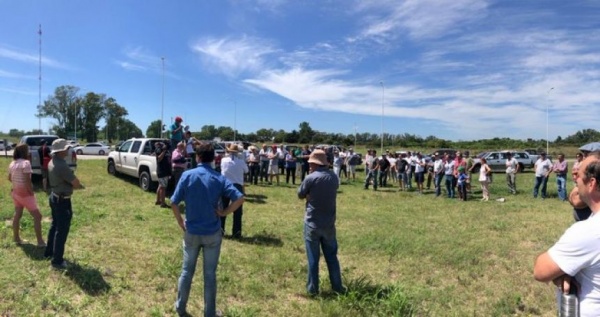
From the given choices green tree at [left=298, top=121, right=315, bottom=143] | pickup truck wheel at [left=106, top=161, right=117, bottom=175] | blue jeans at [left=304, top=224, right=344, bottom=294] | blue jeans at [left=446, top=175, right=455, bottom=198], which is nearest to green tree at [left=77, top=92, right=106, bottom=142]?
green tree at [left=298, top=121, right=315, bottom=143]

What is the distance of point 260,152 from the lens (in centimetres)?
1861

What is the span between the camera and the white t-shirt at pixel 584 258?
Answer: 2008 mm

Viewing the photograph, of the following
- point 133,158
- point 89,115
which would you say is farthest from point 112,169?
point 89,115

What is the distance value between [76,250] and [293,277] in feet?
11.2

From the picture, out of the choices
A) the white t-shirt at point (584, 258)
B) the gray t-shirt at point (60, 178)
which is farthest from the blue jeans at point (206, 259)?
the white t-shirt at point (584, 258)

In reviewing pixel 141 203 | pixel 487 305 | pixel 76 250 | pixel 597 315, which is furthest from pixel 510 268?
pixel 141 203

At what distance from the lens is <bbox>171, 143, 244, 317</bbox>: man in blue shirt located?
4211 mm

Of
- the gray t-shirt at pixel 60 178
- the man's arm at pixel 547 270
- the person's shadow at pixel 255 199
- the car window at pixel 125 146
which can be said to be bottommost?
the person's shadow at pixel 255 199

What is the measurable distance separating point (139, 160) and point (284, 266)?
29.1 ft

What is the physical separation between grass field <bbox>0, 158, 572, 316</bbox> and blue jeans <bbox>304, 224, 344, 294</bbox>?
0.17m

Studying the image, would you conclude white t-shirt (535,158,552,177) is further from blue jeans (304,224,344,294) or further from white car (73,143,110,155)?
white car (73,143,110,155)

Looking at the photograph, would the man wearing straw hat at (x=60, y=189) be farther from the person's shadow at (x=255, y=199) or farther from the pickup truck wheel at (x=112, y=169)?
the pickup truck wheel at (x=112, y=169)

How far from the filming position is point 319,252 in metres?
5.18

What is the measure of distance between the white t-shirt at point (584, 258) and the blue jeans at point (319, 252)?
316cm
